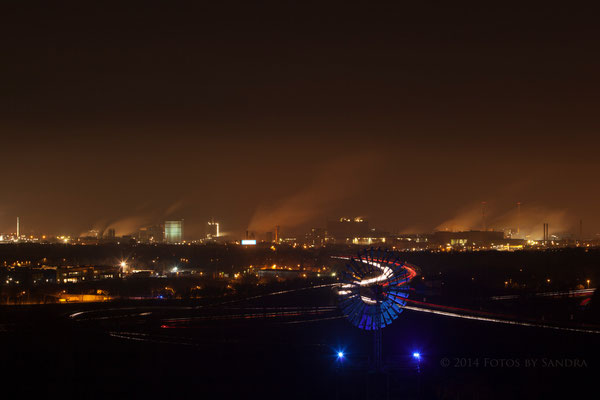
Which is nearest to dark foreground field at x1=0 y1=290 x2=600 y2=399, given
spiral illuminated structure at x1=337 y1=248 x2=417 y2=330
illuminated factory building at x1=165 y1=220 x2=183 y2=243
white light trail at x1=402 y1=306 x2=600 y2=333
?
white light trail at x1=402 y1=306 x2=600 y2=333

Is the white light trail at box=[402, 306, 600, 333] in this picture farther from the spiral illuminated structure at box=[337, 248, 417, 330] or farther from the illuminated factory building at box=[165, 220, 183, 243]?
the illuminated factory building at box=[165, 220, 183, 243]

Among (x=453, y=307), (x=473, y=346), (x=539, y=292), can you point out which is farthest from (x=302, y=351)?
(x=539, y=292)

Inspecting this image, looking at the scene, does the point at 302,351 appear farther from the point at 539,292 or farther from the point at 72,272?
the point at 72,272

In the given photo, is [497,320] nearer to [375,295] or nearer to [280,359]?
[375,295]

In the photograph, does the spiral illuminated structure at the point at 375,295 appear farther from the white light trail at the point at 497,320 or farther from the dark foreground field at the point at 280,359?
the white light trail at the point at 497,320

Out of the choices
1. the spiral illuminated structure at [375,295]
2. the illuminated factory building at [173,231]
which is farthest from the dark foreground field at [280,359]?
the illuminated factory building at [173,231]
